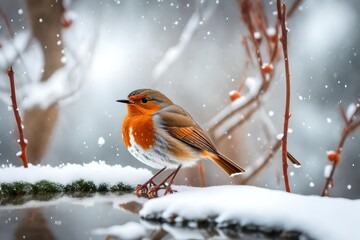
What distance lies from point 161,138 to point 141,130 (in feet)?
0.21

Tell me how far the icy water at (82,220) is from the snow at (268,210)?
0.03 meters

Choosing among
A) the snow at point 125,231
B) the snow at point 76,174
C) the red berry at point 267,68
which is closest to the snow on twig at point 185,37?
the red berry at point 267,68

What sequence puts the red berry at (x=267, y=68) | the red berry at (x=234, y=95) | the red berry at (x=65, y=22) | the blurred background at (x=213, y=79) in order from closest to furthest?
the red berry at (x=267, y=68), the red berry at (x=234, y=95), the red berry at (x=65, y=22), the blurred background at (x=213, y=79)

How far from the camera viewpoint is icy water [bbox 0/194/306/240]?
127cm

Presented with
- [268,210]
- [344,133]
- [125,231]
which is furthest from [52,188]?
[344,133]

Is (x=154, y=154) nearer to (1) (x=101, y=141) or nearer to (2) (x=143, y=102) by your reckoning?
(2) (x=143, y=102)

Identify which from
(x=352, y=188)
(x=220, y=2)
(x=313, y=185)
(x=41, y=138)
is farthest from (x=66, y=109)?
(x=352, y=188)

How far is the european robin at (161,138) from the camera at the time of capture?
1.75 meters

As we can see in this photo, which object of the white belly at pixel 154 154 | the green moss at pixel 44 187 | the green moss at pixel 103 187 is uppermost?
the white belly at pixel 154 154

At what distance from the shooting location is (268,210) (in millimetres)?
1280

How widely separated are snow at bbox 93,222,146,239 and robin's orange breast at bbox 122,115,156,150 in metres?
0.44

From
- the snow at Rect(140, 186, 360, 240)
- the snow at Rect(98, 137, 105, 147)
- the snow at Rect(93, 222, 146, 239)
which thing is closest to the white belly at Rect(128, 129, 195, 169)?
the snow at Rect(140, 186, 360, 240)

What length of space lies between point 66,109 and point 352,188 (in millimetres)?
1997

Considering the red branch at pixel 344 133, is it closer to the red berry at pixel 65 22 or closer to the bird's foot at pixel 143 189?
the bird's foot at pixel 143 189
